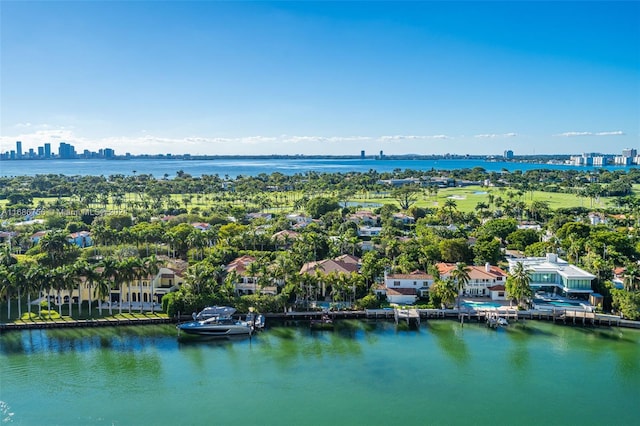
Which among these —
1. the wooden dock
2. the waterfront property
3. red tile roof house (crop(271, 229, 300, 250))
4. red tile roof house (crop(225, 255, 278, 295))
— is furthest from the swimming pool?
the waterfront property

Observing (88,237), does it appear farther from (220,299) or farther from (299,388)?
(299,388)

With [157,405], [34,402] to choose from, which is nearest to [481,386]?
[157,405]

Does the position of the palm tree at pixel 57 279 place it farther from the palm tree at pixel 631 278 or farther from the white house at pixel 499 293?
the palm tree at pixel 631 278

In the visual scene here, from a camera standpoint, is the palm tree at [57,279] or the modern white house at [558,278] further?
the modern white house at [558,278]

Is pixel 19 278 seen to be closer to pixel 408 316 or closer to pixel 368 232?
pixel 408 316

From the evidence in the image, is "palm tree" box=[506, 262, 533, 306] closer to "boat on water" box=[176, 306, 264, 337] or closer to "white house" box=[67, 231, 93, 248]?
"boat on water" box=[176, 306, 264, 337]

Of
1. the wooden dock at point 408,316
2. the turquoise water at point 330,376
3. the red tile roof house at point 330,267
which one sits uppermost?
the red tile roof house at point 330,267

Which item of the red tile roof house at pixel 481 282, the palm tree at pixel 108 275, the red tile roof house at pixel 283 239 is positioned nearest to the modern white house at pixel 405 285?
the red tile roof house at pixel 481 282
